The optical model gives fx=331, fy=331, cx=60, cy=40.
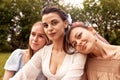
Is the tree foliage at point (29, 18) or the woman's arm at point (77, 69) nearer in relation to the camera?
the woman's arm at point (77, 69)

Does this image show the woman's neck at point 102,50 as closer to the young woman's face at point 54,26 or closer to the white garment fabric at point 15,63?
the young woman's face at point 54,26

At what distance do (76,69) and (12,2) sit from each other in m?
24.7

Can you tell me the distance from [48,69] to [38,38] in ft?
1.47

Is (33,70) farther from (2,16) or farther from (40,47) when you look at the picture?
(2,16)

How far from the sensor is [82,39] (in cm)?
263

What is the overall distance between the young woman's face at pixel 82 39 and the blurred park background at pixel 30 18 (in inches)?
877

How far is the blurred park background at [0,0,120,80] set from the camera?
84.9ft

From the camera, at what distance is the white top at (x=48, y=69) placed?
2665 millimetres

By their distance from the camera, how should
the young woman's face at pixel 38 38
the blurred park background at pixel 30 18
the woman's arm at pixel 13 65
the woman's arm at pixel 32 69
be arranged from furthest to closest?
the blurred park background at pixel 30 18, the woman's arm at pixel 13 65, the young woman's face at pixel 38 38, the woman's arm at pixel 32 69

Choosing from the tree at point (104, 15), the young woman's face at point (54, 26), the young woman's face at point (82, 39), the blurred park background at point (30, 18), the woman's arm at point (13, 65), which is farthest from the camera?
the tree at point (104, 15)

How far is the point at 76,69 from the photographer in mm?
2664

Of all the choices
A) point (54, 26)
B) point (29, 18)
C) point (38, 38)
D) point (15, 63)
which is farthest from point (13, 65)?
point (29, 18)

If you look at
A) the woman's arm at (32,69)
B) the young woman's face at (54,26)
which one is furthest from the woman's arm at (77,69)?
the woman's arm at (32,69)

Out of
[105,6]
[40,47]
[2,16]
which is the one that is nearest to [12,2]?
[2,16]
